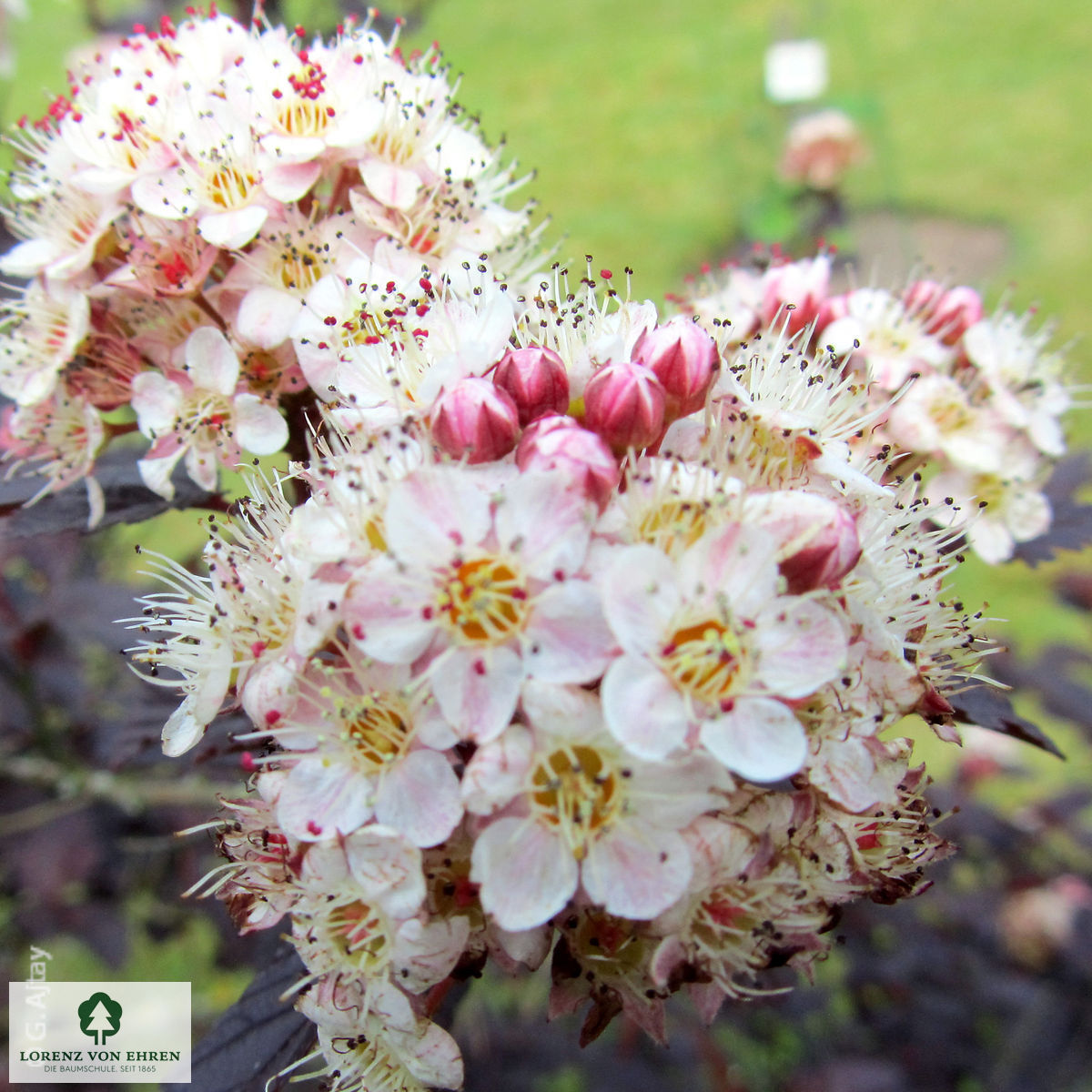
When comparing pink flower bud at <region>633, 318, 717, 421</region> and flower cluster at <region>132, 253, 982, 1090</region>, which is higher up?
pink flower bud at <region>633, 318, 717, 421</region>

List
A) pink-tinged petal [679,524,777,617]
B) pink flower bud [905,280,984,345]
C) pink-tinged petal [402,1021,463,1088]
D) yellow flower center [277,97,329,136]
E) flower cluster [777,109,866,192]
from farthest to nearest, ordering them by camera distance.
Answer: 1. flower cluster [777,109,866,192]
2. pink flower bud [905,280,984,345]
3. yellow flower center [277,97,329,136]
4. pink-tinged petal [402,1021,463,1088]
5. pink-tinged petal [679,524,777,617]

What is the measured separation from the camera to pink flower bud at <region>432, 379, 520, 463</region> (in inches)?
50.1

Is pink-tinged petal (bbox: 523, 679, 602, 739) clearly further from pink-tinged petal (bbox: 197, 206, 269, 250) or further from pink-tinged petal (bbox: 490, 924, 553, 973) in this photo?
pink-tinged petal (bbox: 197, 206, 269, 250)

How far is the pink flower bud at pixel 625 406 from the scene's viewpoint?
1298 millimetres

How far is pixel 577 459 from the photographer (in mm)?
1174

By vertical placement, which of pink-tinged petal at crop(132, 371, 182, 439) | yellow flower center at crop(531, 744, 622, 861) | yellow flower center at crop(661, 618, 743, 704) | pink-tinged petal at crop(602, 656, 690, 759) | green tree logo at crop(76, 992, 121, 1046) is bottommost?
green tree logo at crop(76, 992, 121, 1046)

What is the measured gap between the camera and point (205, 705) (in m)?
1.34

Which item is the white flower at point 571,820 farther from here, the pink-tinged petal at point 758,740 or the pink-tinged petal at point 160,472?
the pink-tinged petal at point 160,472

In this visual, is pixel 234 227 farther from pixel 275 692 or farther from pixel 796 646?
pixel 796 646

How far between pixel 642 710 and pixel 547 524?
231 millimetres

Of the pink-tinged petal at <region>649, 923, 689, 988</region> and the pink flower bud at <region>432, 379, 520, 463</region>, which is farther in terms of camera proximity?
the pink flower bud at <region>432, 379, 520, 463</region>

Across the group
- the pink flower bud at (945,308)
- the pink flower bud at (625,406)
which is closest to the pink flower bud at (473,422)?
the pink flower bud at (625,406)

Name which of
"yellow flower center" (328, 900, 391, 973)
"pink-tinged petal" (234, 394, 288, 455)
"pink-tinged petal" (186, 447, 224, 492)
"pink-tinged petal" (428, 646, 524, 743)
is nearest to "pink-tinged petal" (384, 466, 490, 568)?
"pink-tinged petal" (428, 646, 524, 743)

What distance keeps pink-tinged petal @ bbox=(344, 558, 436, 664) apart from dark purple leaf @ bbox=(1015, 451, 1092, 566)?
1368mm
